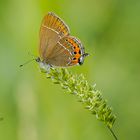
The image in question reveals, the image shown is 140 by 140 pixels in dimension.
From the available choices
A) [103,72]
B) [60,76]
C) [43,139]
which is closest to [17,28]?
[103,72]

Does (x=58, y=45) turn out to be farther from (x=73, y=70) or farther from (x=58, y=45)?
(x=73, y=70)

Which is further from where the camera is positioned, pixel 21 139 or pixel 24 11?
pixel 24 11

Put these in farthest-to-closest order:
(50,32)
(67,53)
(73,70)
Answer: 1. (73,70)
2. (67,53)
3. (50,32)

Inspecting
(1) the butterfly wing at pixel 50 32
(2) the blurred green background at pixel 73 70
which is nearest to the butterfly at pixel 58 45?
(1) the butterfly wing at pixel 50 32

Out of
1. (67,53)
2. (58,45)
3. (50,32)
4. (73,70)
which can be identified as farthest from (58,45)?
(73,70)

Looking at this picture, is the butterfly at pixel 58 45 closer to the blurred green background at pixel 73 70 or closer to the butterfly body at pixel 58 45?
the butterfly body at pixel 58 45

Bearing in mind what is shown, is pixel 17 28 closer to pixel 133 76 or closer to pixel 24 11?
pixel 24 11
